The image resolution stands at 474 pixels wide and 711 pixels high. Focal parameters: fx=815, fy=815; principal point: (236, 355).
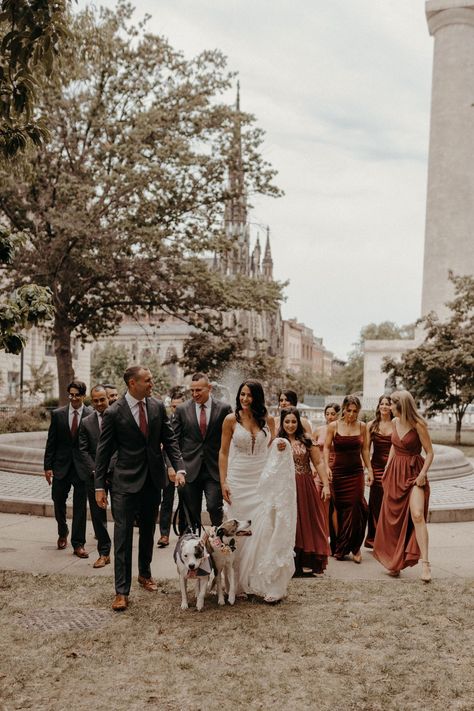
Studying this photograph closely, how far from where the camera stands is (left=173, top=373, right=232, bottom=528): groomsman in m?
8.02

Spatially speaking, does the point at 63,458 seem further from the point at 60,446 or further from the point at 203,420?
the point at 203,420

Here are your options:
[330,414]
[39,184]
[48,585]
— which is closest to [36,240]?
[39,184]

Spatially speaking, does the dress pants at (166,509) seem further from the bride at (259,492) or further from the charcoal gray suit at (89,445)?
the bride at (259,492)

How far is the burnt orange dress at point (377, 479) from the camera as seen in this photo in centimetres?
970

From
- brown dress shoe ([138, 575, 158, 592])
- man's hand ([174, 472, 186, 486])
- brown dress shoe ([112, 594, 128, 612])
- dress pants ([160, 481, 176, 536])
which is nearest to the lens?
brown dress shoe ([112, 594, 128, 612])

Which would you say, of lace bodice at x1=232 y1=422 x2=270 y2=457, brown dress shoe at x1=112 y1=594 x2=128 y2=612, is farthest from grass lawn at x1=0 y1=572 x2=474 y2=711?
lace bodice at x1=232 y1=422 x2=270 y2=457

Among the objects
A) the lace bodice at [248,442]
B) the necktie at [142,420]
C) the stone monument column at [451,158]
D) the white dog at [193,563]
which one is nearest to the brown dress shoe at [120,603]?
the white dog at [193,563]

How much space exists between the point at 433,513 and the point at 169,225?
48.3 ft

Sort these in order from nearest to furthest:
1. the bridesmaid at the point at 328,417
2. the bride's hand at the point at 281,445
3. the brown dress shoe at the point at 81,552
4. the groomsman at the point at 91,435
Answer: the bride's hand at the point at 281,445 → the brown dress shoe at the point at 81,552 → the groomsman at the point at 91,435 → the bridesmaid at the point at 328,417

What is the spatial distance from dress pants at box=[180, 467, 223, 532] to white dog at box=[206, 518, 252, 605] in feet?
2.84

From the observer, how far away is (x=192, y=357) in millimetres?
25641

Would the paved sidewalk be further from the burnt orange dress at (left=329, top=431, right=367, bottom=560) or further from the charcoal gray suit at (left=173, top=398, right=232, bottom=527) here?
the charcoal gray suit at (left=173, top=398, right=232, bottom=527)

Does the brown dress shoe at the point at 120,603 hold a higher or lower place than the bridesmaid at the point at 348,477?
lower

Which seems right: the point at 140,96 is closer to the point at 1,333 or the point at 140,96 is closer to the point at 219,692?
the point at 1,333
